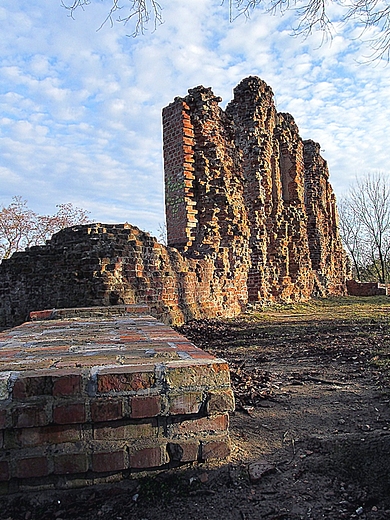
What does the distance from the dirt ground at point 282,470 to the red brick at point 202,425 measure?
0.15 m

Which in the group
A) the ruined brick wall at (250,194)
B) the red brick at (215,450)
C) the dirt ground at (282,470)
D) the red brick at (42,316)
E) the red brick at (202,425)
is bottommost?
the dirt ground at (282,470)

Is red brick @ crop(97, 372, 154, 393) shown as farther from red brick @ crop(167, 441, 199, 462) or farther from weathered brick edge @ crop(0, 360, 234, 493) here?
red brick @ crop(167, 441, 199, 462)

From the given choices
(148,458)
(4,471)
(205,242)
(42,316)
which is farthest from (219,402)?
(205,242)

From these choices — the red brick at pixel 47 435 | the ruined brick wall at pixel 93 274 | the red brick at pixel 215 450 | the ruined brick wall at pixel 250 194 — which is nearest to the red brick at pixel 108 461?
the red brick at pixel 47 435

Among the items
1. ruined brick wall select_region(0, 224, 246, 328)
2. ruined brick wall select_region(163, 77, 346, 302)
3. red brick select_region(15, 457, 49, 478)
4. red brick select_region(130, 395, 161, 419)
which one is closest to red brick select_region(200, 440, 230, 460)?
red brick select_region(130, 395, 161, 419)

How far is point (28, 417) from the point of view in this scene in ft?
5.52

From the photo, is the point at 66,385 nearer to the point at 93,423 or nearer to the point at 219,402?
the point at 93,423

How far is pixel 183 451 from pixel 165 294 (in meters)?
6.88

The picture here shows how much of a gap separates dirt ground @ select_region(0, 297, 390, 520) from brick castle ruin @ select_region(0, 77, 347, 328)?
427 centimetres

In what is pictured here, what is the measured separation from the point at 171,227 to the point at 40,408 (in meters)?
9.86

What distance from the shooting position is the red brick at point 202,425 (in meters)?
1.82

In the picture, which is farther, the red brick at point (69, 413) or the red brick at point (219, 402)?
the red brick at point (219, 402)

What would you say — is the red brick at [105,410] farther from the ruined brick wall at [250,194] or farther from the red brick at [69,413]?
the ruined brick wall at [250,194]

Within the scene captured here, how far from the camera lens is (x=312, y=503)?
1.75 meters
